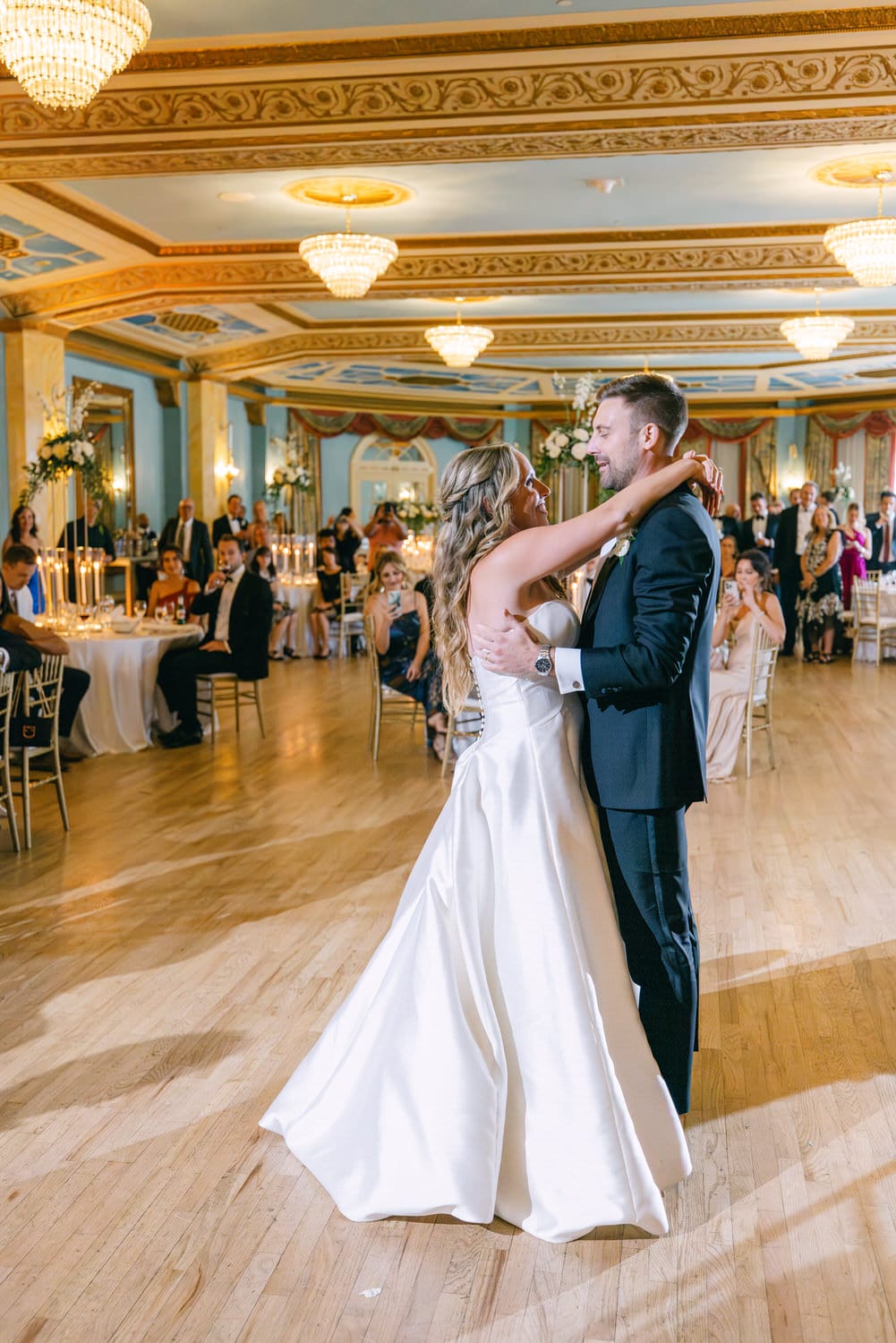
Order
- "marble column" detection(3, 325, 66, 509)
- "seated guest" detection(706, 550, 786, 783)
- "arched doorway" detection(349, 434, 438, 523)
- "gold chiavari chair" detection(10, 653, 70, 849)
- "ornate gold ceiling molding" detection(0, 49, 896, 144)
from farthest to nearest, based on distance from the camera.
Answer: "arched doorway" detection(349, 434, 438, 523) < "marble column" detection(3, 325, 66, 509) < "seated guest" detection(706, 550, 786, 783) < "gold chiavari chair" detection(10, 653, 70, 849) < "ornate gold ceiling molding" detection(0, 49, 896, 144)

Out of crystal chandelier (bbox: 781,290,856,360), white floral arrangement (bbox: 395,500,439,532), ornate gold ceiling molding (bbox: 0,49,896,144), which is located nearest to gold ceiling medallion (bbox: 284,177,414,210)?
ornate gold ceiling molding (bbox: 0,49,896,144)

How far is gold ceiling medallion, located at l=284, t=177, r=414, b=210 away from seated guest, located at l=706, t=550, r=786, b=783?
328cm

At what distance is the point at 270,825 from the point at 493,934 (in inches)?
137

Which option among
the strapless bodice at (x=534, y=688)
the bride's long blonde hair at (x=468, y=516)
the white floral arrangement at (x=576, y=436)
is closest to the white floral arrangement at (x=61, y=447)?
the white floral arrangement at (x=576, y=436)

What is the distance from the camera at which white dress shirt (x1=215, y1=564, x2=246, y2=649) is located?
26.9 feet

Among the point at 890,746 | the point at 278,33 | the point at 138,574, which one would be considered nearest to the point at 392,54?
the point at 278,33

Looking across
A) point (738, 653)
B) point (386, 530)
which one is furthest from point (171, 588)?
point (386, 530)

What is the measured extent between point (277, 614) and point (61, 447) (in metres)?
2.98

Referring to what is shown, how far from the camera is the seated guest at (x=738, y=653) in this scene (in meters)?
7.06

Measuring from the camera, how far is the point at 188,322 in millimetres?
12602

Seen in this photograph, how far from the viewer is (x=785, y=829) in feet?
19.1

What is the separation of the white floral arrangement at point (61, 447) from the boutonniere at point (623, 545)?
7683mm

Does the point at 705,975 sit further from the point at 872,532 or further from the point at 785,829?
the point at 872,532

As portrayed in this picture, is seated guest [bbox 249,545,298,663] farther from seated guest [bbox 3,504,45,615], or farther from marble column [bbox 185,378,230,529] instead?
seated guest [bbox 3,504,45,615]
